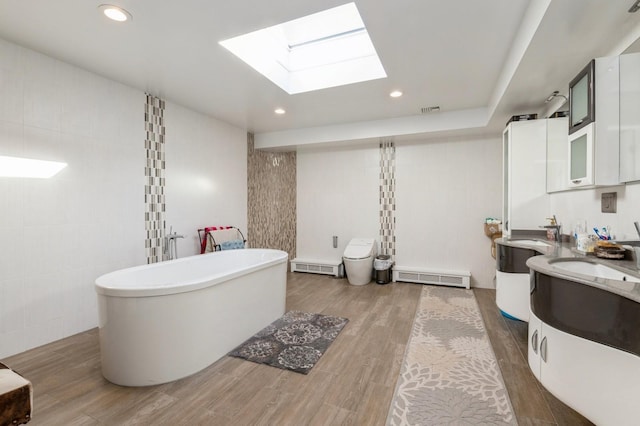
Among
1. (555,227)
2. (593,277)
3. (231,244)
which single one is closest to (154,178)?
(231,244)

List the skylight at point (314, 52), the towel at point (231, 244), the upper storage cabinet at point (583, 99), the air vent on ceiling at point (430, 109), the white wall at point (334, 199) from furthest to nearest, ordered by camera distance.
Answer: the white wall at point (334, 199), the towel at point (231, 244), the air vent on ceiling at point (430, 109), the skylight at point (314, 52), the upper storage cabinet at point (583, 99)

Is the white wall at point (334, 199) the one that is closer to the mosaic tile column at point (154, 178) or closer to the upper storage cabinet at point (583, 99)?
the mosaic tile column at point (154, 178)

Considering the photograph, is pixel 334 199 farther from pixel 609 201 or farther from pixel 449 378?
pixel 609 201

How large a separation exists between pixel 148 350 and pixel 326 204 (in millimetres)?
3551

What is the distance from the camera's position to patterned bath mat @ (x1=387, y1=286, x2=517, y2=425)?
1649 millimetres

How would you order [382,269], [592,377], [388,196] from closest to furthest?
1. [592,377]
2. [382,269]
3. [388,196]

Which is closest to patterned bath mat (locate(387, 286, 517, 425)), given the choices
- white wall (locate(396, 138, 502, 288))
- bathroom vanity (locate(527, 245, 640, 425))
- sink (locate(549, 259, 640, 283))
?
bathroom vanity (locate(527, 245, 640, 425))

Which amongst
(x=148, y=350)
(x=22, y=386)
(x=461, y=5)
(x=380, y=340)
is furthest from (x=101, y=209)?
(x=461, y=5)

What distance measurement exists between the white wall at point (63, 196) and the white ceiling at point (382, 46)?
0.25 metres

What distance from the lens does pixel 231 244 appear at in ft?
12.8

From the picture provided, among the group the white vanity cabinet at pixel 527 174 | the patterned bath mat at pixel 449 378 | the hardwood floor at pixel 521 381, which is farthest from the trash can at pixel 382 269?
the white vanity cabinet at pixel 527 174

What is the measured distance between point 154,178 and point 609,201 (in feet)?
13.4

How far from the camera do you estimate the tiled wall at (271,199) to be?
16.0 ft

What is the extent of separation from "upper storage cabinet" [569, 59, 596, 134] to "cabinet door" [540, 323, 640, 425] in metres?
1.37
